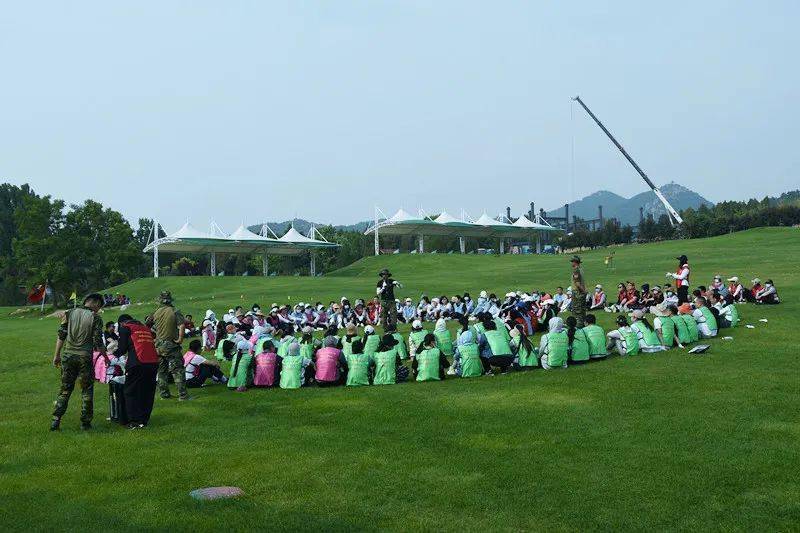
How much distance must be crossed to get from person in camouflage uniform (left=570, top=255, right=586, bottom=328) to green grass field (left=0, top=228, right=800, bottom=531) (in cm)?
322

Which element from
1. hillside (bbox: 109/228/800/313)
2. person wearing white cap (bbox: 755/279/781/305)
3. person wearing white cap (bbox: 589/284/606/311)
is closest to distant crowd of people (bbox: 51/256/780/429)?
person wearing white cap (bbox: 755/279/781/305)

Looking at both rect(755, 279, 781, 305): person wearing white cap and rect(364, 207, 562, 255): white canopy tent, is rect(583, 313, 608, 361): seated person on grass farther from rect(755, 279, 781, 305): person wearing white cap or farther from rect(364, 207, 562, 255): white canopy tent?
rect(364, 207, 562, 255): white canopy tent

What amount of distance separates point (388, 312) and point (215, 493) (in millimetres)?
16249

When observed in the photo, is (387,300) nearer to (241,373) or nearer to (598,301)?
(241,373)

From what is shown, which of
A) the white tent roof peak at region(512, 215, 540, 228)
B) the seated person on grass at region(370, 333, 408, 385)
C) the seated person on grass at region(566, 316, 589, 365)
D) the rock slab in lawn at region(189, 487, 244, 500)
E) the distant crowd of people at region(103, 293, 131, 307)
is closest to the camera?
the rock slab in lawn at region(189, 487, 244, 500)

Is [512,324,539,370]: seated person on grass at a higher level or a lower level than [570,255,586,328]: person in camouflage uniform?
lower

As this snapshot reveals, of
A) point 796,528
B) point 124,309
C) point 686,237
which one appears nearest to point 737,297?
point 796,528

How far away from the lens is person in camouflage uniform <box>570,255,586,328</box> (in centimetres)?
2019

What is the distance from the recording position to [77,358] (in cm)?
1197

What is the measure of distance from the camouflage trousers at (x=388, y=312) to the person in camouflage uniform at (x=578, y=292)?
624 cm

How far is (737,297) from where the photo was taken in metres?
28.2

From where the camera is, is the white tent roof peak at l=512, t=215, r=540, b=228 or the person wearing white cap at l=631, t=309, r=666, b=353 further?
the white tent roof peak at l=512, t=215, r=540, b=228

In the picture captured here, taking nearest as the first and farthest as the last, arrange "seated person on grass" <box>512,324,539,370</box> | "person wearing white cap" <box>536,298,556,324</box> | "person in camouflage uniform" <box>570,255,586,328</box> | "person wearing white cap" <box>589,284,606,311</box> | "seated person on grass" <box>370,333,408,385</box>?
"seated person on grass" <box>370,333,408,385</box> < "seated person on grass" <box>512,324,539,370</box> < "person in camouflage uniform" <box>570,255,586,328</box> < "person wearing white cap" <box>536,298,556,324</box> < "person wearing white cap" <box>589,284,606,311</box>

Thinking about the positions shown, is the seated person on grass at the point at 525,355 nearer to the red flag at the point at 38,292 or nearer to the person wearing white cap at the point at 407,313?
the person wearing white cap at the point at 407,313
